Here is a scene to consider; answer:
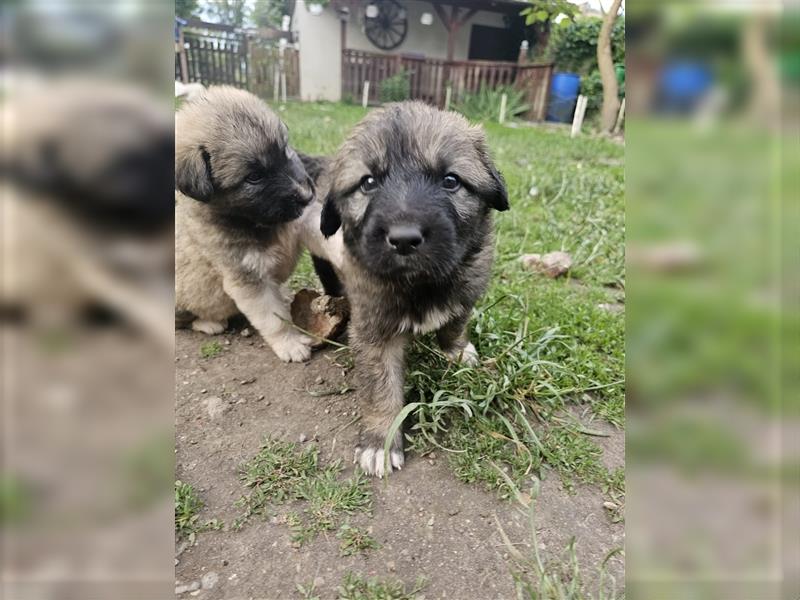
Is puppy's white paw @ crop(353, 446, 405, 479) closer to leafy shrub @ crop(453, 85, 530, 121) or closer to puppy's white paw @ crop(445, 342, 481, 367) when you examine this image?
puppy's white paw @ crop(445, 342, 481, 367)

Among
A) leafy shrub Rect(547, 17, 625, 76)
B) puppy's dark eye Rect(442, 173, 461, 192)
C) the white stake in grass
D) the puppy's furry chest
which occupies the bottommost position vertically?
the puppy's furry chest

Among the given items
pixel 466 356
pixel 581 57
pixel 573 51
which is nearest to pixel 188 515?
pixel 466 356

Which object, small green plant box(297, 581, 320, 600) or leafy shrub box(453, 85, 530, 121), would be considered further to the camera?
leafy shrub box(453, 85, 530, 121)

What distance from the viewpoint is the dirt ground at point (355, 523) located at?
1.67m

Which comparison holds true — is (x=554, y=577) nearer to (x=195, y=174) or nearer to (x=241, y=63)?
(x=195, y=174)

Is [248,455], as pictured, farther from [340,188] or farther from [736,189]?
[736,189]

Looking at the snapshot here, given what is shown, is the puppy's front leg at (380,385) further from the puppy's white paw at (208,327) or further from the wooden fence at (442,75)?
the wooden fence at (442,75)

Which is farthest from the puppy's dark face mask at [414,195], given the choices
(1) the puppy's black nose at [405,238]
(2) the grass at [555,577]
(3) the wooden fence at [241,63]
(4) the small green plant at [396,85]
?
(4) the small green plant at [396,85]

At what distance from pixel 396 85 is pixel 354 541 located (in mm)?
11295

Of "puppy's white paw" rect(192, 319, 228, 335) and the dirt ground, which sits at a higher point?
"puppy's white paw" rect(192, 319, 228, 335)

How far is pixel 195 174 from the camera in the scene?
2496mm

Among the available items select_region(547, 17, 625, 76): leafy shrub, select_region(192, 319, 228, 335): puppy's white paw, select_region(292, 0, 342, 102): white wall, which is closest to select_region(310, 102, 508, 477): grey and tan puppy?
select_region(192, 319, 228, 335): puppy's white paw

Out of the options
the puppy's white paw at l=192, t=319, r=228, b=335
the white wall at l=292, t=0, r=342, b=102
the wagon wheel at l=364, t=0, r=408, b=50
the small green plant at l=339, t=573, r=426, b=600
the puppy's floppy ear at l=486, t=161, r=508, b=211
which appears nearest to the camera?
the small green plant at l=339, t=573, r=426, b=600

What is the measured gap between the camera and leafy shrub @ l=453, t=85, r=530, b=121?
965 cm
